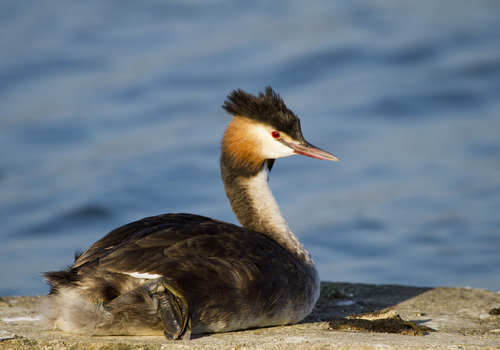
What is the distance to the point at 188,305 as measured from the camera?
4.25m

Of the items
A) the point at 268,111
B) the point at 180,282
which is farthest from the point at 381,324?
the point at 268,111

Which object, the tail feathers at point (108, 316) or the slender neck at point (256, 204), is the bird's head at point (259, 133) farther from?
the tail feathers at point (108, 316)

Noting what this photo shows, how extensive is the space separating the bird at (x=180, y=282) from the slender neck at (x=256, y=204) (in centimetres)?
16

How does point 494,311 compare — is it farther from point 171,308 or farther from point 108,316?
point 108,316

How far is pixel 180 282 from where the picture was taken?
14.0 feet

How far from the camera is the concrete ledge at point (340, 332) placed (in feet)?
13.3

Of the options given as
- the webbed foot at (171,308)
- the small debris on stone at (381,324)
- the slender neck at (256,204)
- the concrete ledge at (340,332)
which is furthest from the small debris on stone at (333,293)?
the webbed foot at (171,308)

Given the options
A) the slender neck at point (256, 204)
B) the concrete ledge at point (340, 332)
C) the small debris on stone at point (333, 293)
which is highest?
the slender neck at point (256, 204)

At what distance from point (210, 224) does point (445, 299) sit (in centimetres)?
294

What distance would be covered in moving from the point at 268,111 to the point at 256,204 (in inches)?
31.7

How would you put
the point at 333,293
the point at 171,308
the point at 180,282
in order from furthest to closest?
the point at 333,293, the point at 180,282, the point at 171,308

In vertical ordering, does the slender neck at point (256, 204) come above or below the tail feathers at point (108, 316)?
above

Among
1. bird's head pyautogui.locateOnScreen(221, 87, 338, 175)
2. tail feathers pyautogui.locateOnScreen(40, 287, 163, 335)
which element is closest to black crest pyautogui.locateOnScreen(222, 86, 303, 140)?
bird's head pyautogui.locateOnScreen(221, 87, 338, 175)

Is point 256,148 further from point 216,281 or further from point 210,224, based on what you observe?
point 216,281
